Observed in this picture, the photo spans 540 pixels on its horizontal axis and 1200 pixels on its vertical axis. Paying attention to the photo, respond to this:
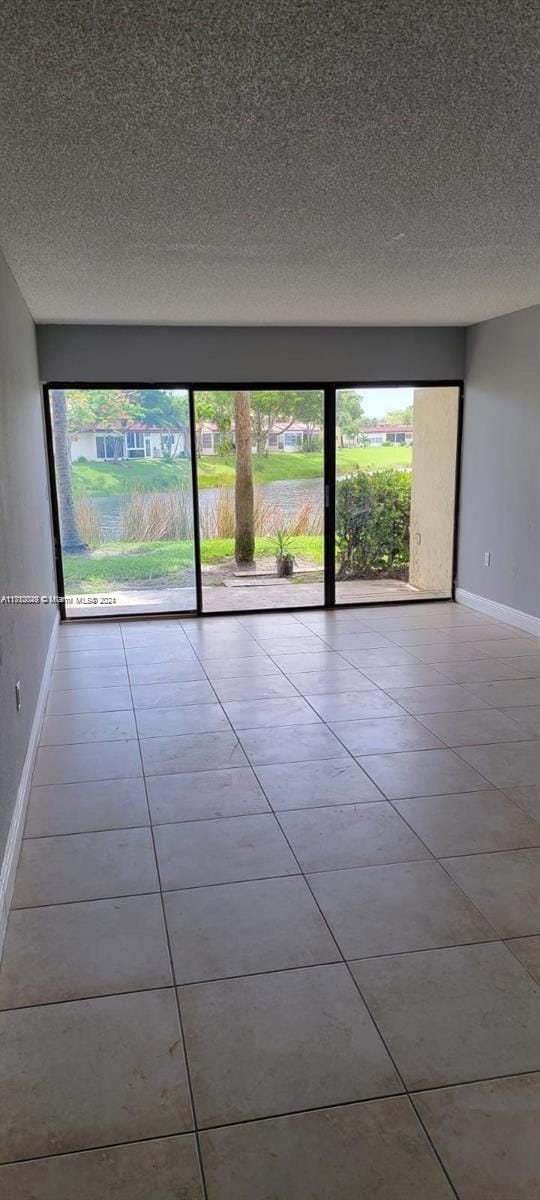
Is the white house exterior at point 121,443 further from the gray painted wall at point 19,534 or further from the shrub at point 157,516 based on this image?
the gray painted wall at point 19,534

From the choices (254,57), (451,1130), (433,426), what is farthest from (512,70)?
(433,426)

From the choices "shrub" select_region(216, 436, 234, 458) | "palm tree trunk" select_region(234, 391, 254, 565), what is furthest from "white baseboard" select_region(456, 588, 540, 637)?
"shrub" select_region(216, 436, 234, 458)

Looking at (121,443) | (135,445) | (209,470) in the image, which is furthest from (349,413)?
(121,443)

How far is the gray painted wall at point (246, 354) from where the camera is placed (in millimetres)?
5977

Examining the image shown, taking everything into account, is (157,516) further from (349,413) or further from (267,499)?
(349,413)

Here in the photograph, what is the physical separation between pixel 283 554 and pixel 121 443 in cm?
206

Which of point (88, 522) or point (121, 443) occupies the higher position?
point (121, 443)

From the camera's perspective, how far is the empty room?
1.65m

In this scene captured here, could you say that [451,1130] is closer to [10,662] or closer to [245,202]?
[10,662]

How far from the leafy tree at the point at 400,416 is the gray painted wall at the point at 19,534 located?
3.19m

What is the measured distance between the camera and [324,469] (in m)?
6.70

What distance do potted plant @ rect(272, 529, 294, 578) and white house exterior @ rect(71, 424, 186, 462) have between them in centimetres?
154

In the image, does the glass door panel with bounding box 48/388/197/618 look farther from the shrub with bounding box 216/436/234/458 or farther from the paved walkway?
the shrub with bounding box 216/436/234/458

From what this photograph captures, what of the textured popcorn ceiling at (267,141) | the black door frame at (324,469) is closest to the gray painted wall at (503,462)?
the black door frame at (324,469)
